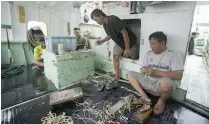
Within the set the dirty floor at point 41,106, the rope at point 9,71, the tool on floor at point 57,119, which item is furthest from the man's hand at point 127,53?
the rope at point 9,71

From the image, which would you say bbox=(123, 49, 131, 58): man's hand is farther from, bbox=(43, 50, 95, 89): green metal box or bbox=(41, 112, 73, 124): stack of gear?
bbox=(41, 112, 73, 124): stack of gear

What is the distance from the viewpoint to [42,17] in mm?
4660

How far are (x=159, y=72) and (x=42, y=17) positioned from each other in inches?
172

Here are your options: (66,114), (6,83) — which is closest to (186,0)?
(66,114)

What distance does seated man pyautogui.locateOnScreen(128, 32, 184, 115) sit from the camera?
1.69 metres

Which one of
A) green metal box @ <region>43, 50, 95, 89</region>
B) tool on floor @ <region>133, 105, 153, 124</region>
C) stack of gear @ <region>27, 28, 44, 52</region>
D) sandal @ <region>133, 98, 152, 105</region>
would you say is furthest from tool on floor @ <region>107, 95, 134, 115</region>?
stack of gear @ <region>27, 28, 44, 52</region>

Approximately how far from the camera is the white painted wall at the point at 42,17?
13.5 feet

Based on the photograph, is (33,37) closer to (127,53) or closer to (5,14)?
(5,14)

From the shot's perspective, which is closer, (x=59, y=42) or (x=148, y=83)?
(x=148, y=83)

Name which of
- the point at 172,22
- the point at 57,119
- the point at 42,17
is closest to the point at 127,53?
the point at 172,22

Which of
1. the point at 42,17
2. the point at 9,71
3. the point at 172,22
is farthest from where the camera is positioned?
the point at 42,17

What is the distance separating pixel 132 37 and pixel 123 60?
48cm

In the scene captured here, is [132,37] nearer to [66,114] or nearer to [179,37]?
[179,37]

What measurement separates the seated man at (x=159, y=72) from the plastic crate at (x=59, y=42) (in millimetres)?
1357
